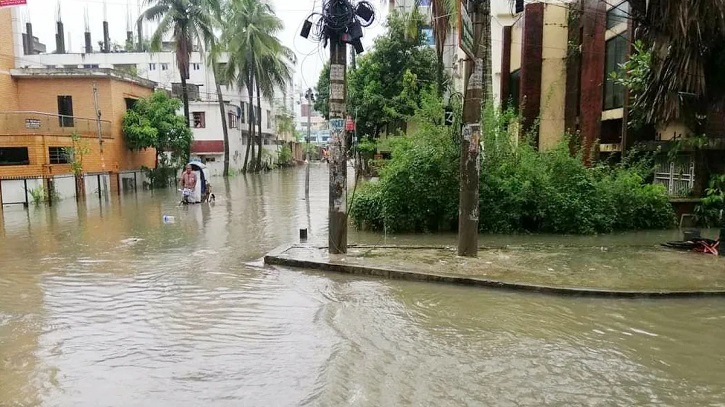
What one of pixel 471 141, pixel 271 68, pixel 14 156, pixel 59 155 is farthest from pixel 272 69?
pixel 471 141

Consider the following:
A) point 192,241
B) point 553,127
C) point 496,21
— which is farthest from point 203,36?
point 192,241

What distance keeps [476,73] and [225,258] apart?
5.83 m

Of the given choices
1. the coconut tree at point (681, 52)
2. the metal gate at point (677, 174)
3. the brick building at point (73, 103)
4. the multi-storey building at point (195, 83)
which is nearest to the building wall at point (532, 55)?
the metal gate at point (677, 174)

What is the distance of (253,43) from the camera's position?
4272cm

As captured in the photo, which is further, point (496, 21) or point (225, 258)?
point (496, 21)

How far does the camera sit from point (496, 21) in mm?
26500

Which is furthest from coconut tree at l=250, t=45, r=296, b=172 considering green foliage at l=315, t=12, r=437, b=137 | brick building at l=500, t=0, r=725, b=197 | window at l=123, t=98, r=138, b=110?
brick building at l=500, t=0, r=725, b=197

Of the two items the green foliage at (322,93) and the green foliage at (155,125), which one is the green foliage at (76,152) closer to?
the green foliage at (155,125)

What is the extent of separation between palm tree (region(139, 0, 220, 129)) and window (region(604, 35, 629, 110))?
26256mm

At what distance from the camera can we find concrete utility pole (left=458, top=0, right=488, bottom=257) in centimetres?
935

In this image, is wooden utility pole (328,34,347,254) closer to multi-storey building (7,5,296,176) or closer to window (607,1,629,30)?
window (607,1,629,30)

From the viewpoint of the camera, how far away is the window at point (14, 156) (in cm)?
2453

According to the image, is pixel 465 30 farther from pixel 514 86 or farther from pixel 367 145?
pixel 367 145

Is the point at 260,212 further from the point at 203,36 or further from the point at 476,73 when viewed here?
the point at 203,36
